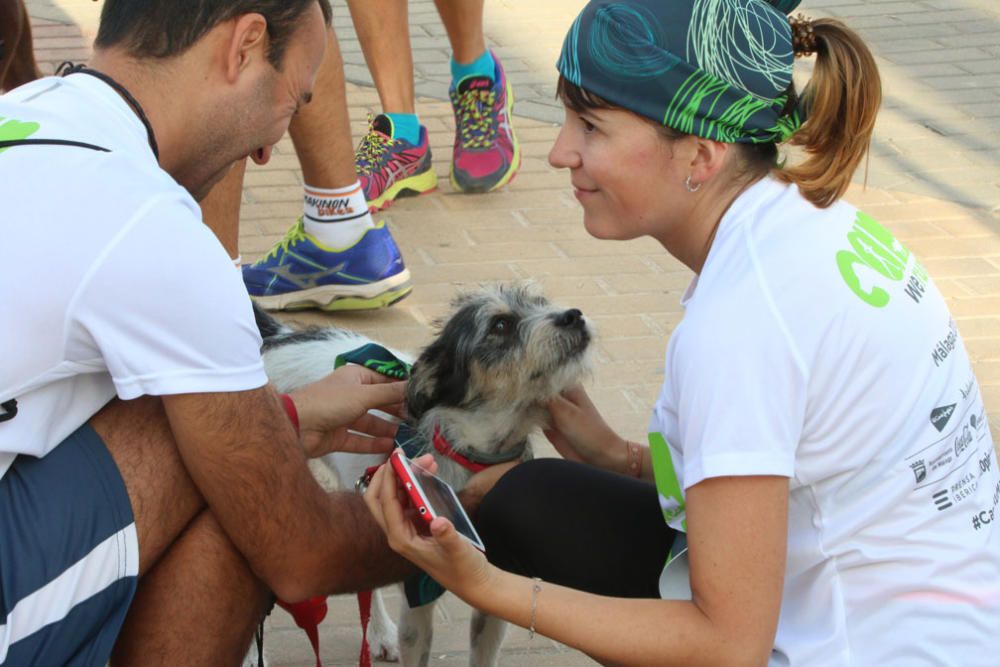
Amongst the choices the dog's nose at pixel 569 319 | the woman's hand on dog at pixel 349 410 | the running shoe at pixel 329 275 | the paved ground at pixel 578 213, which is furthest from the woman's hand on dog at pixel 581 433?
the running shoe at pixel 329 275

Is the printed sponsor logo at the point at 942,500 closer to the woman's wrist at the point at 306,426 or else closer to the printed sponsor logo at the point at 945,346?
the printed sponsor logo at the point at 945,346

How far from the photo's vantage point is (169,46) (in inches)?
103

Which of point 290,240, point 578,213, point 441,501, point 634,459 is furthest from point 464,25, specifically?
point 441,501

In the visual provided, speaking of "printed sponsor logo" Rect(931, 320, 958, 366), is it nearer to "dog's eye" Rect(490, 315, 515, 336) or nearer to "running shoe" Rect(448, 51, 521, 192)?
"dog's eye" Rect(490, 315, 515, 336)

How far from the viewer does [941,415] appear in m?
2.36

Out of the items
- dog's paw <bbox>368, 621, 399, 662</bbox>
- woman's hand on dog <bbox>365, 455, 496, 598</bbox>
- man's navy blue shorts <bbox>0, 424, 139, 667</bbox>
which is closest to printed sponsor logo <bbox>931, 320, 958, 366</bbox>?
woman's hand on dog <bbox>365, 455, 496, 598</bbox>

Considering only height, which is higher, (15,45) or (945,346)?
(945,346)

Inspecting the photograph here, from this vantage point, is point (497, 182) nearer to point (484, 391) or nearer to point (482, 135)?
point (482, 135)

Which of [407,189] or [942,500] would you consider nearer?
[942,500]

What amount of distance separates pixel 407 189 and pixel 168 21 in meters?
3.92

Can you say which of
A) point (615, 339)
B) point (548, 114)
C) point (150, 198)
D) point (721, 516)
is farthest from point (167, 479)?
point (548, 114)

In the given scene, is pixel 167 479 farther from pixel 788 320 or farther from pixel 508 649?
pixel 508 649

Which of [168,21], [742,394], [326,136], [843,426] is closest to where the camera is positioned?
[742,394]

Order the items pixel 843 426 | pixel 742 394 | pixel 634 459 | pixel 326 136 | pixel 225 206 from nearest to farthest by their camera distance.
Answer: pixel 742 394 < pixel 843 426 < pixel 634 459 < pixel 225 206 < pixel 326 136
